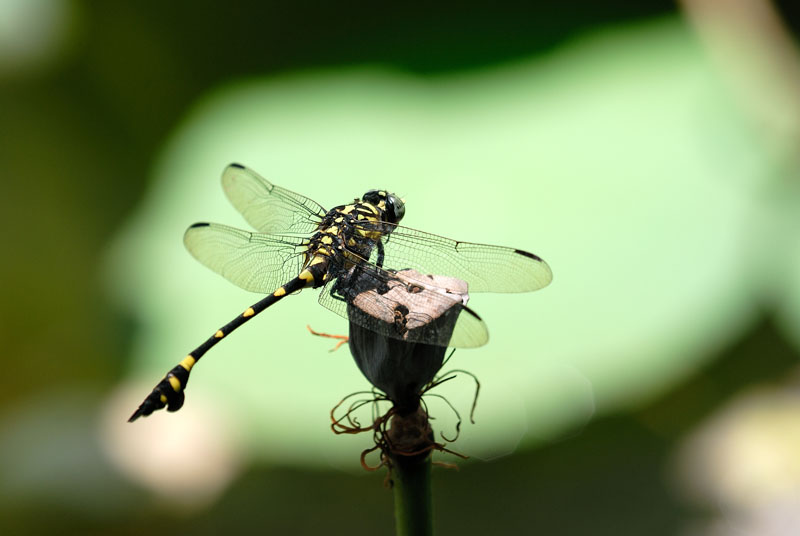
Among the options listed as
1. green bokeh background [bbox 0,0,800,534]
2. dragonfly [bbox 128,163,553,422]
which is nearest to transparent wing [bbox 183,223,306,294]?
dragonfly [bbox 128,163,553,422]

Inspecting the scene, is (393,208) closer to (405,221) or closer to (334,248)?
(334,248)

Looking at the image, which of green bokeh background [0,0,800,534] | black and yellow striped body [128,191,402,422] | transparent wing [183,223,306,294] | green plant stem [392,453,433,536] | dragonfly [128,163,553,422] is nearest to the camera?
green plant stem [392,453,433,536]

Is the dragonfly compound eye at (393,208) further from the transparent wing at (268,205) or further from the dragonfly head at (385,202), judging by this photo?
the transparent wing at (268,205)

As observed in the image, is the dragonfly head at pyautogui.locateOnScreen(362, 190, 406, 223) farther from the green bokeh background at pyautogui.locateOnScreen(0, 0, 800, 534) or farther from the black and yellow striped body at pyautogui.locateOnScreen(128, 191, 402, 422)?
the green bokeh background at pyautogui.locateOnScreen(0, 0, 800, 534)

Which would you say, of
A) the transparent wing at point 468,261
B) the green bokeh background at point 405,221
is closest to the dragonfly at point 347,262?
the transparent wing at point 468,261

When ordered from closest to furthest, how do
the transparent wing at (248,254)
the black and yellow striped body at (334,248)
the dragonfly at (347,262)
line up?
1. the dragonfly at (347,262)
2. the black and yellow striped body at (334,248)
3. the transparent wing at (248,254)

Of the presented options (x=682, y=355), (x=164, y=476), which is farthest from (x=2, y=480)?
(x=682, y=355)
